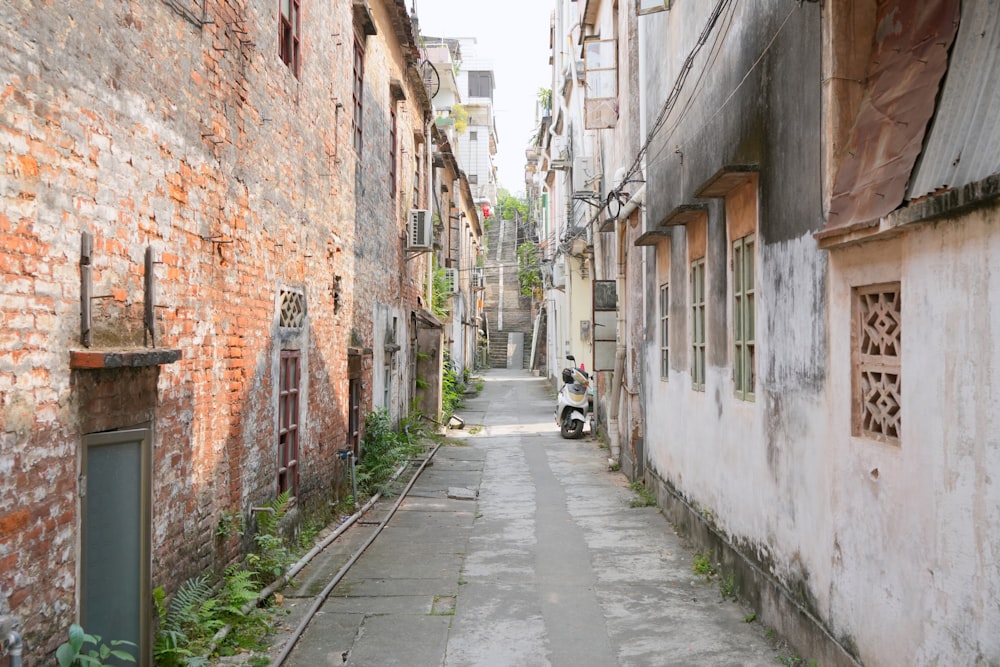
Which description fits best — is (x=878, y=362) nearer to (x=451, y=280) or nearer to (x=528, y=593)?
(x=528, y=593)

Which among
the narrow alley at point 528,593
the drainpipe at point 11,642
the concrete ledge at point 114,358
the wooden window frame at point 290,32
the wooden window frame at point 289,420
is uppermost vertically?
the wooden window frame at point 290,32

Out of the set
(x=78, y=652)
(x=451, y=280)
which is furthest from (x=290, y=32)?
(x=451, y=280)

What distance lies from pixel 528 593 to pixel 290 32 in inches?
227

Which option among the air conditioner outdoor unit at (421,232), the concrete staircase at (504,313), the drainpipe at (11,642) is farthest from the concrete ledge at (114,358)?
the concrete staircase at (504,313)

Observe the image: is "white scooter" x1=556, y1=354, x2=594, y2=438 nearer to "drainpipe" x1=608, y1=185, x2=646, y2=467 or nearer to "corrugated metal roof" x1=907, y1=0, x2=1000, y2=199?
"drainpipe" x1=608, y1=185, x2=646, y2=467

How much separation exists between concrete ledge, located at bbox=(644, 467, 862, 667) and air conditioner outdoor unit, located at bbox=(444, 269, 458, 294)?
54.4 feet

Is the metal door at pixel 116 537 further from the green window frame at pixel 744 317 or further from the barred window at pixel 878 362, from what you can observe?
the green window frame at pixel 744 317

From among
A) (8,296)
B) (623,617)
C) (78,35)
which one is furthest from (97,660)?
(623,617)

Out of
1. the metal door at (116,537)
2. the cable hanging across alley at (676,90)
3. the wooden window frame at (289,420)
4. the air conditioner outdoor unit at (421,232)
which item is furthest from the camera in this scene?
the air conditioner outdoor unit at (421,232)

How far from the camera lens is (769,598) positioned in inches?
253

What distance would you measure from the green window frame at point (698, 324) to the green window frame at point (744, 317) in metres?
1.36

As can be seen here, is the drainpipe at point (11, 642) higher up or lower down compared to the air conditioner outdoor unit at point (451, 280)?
lower down

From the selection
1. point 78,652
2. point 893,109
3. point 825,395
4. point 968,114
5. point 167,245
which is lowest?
point 78,652

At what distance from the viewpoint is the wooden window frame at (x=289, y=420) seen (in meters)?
8.46
